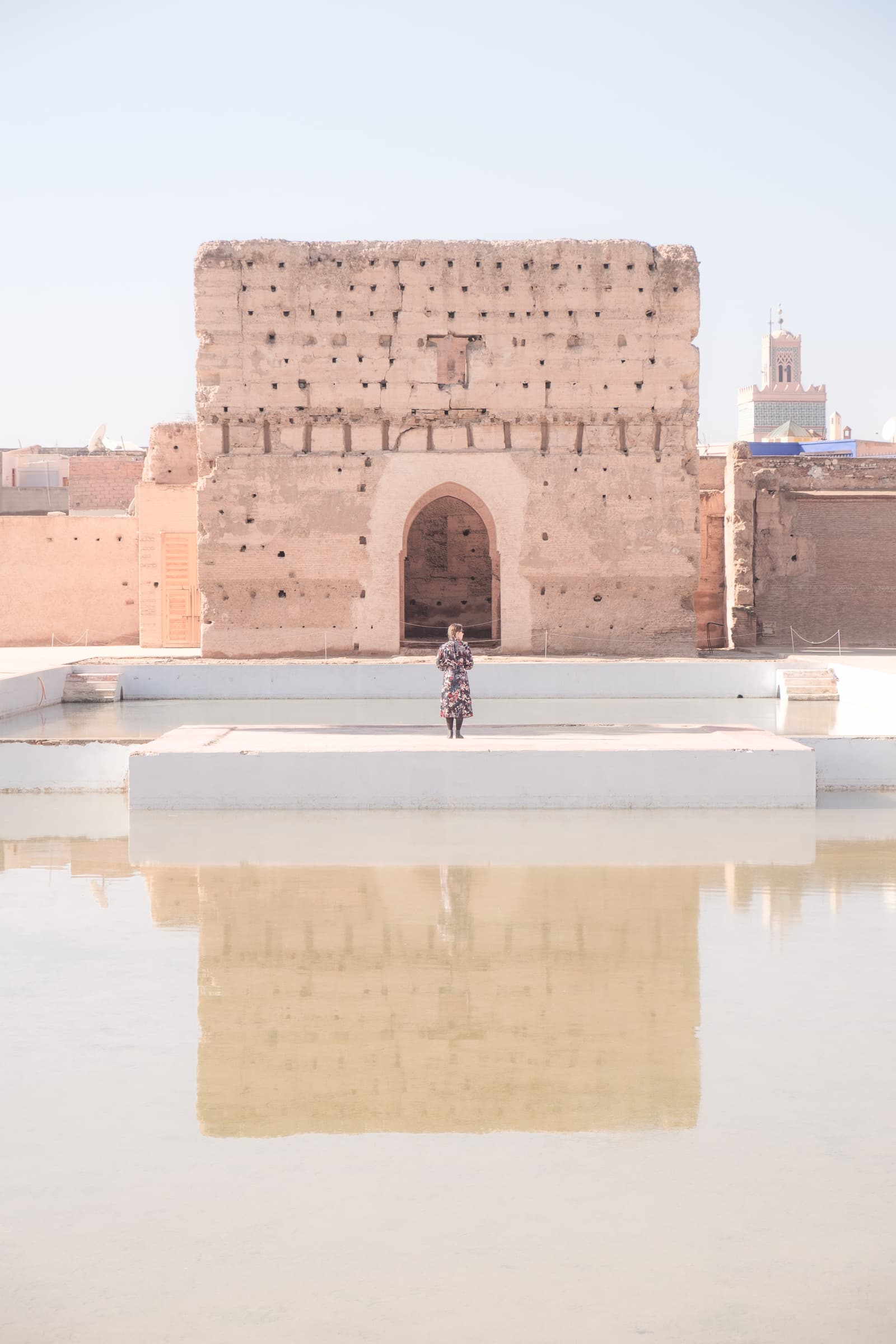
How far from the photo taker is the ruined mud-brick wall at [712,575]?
21.6 m

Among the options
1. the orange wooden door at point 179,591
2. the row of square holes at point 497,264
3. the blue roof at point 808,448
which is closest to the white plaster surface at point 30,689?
the orange wooden door at point 179,591

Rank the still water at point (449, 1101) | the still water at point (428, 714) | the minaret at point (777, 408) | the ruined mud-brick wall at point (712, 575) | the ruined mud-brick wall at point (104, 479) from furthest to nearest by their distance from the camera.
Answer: the minaret at point (777, 408) → the ruined mud-brick wall at point (104, 479) → the ruined mud-brick wall at point (712, 575) → the still water at point (428, 714) → the still water at point (449, 1101)

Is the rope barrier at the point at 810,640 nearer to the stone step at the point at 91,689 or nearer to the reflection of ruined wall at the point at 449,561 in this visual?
the reflection of ruined wall at the point at 449,561

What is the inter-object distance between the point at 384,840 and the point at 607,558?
11.9m

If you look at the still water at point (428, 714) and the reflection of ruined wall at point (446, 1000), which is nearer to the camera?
the reflection of ruined wall at point (446, 1000)

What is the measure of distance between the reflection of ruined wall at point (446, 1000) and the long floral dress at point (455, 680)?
293 cm

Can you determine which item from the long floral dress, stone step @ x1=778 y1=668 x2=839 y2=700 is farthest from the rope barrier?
the long floral dress

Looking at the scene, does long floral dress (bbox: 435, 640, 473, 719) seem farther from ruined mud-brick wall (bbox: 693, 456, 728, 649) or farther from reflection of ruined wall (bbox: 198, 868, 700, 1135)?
ruined mud-brick wall (bbox: 693, 456, 728, 649)

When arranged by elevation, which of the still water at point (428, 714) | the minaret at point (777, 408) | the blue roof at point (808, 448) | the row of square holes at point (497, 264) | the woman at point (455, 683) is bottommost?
the still water at point (428, 714)

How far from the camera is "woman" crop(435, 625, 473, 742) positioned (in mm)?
9742

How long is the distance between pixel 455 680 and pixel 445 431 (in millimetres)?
9788

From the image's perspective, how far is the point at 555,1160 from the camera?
362cm

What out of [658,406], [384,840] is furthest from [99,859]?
[658,406]

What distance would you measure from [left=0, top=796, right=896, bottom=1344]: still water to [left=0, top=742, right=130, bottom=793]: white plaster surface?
7.48 feet
